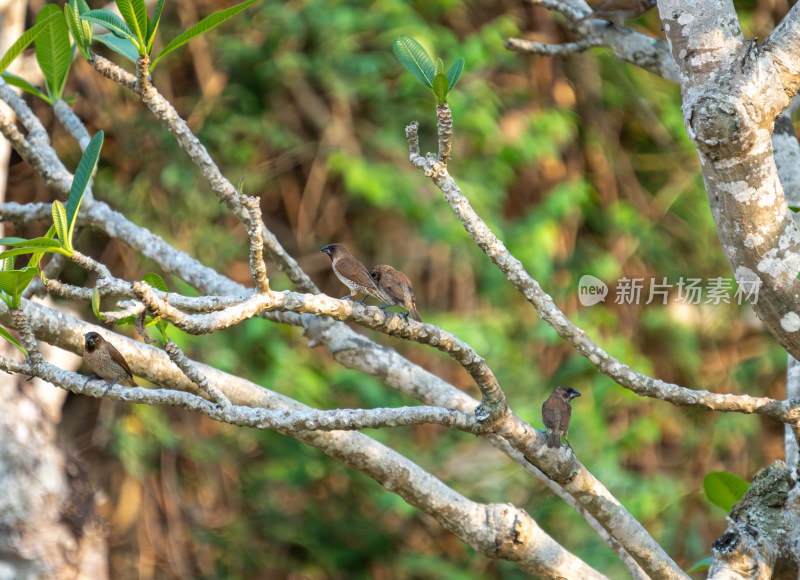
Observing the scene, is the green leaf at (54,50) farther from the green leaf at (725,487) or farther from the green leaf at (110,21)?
the green leaf at (725,487)

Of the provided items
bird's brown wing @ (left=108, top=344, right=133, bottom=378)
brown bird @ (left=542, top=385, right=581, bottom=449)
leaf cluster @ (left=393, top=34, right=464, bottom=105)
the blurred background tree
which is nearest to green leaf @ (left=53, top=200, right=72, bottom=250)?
bird's brown wing @ (left=108, top=344, right=133, bottom=378)

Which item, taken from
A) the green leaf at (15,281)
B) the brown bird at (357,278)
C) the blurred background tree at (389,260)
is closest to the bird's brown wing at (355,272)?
the brown bird at (357,278)

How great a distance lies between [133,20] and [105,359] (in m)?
0.95

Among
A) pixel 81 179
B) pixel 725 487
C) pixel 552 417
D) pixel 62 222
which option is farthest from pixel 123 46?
pixel 725 487

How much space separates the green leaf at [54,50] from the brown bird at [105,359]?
1.00 metres

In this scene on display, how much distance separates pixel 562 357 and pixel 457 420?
3.83 meters

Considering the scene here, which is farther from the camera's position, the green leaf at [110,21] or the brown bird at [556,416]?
the brown bird at [556,416]

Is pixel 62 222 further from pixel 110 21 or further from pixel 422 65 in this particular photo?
pixel 422 65

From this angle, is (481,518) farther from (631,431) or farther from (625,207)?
(625,207)

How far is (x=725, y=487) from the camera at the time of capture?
2574 mm

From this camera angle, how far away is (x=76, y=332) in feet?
7.19

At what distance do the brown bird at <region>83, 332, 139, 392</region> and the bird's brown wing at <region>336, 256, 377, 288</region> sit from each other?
741 millimetres

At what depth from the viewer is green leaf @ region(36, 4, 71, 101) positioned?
2.56 m

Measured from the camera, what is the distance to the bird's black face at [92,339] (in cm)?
220
